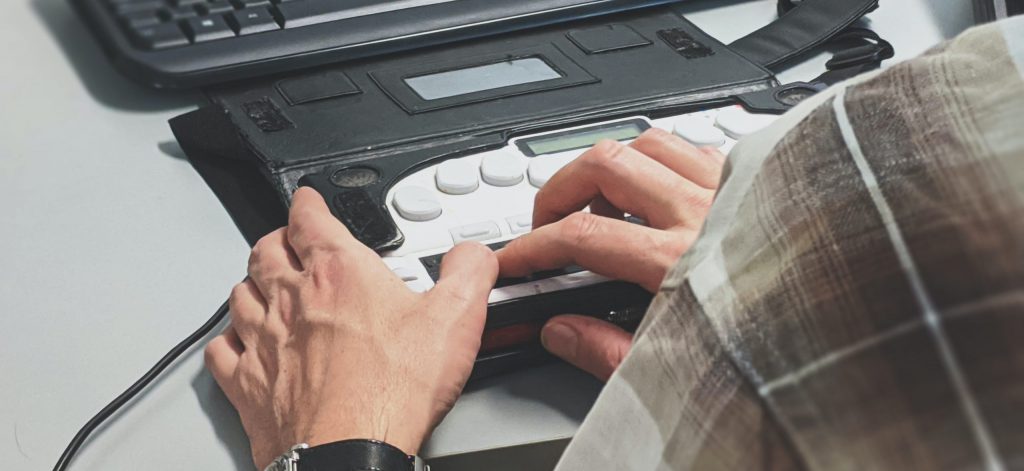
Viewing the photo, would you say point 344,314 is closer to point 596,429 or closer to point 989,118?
point 596,429

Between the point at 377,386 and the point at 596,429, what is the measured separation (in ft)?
0.49

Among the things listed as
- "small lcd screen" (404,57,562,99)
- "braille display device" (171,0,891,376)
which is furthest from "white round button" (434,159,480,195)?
"small lcd screen" (404,57,562,99)

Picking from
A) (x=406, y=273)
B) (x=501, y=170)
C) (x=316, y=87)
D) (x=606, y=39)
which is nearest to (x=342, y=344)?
(x=406, y=273)

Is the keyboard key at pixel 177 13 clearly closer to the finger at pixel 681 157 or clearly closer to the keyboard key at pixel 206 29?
the keyboard key at pixel 206 29

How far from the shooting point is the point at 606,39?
0.80 meters

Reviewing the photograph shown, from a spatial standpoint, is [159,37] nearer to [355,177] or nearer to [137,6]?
[137,6]

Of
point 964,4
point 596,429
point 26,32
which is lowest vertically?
point 964,4

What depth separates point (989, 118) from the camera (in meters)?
0.29

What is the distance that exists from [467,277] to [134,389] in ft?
0.57

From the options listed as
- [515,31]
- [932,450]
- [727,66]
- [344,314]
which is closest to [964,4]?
[727,66]

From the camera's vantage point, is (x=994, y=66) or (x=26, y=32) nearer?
(x=994, y=66)

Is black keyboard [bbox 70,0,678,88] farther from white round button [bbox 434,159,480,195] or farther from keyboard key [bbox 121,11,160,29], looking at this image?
white round button [bbox 434,159,480,195]

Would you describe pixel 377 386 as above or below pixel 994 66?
below

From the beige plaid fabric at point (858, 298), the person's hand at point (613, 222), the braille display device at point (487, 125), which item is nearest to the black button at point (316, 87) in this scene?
the braille display device at point (487, 125)
